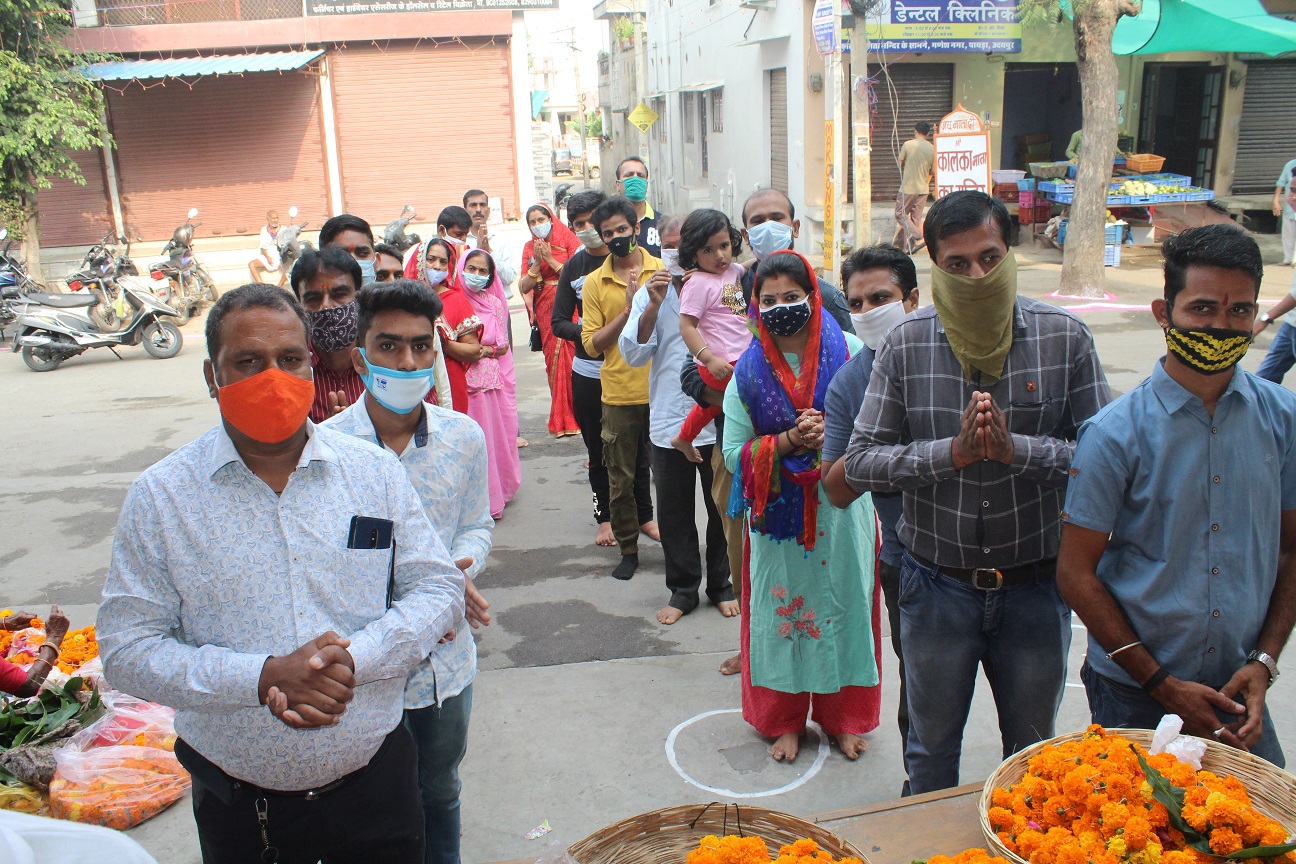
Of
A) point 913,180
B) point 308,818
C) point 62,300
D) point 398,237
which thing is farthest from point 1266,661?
point 913,180

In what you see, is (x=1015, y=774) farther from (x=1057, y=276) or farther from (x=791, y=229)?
(x=1057, y=276)

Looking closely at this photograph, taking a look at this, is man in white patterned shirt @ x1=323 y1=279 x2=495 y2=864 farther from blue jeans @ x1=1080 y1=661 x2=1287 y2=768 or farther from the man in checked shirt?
blue jeans @ x1=1080 y1=661 x2=1287 y2=768

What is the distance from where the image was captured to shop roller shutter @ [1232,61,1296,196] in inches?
706

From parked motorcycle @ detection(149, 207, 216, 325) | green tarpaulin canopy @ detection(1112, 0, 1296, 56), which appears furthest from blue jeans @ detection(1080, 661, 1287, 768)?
green tarpaulin canopy @ detection(1112, 0, 1296, 56)

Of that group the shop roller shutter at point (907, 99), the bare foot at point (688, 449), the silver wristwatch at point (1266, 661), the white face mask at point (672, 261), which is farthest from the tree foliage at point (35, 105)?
the silver wristwatch at point (1266, 661)

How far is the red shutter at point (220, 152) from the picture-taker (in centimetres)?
1758

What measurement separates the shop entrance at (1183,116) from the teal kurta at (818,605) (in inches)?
724

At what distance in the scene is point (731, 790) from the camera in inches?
139

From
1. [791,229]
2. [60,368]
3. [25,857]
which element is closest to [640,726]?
[791,229]

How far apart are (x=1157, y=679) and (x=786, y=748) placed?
1654mm

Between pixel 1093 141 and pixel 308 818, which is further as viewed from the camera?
pixel 1093 141

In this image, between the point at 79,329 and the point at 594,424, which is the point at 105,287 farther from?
the point at 594,424

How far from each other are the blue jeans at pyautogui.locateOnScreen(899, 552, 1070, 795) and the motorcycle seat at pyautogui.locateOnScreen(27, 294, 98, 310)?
1257 cm

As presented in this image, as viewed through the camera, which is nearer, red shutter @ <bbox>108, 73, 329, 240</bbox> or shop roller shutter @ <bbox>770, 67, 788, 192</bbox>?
red shutter @ <bbox>108, 73, 329, 240</bbox>
